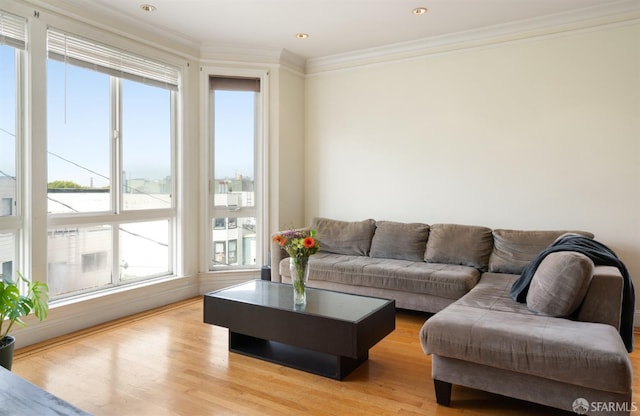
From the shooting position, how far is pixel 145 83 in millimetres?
4133

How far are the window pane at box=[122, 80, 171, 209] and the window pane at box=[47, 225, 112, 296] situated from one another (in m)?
0.43

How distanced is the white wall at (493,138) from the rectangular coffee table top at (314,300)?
6.11 feet

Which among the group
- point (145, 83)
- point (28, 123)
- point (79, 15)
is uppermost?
point (79, 15)

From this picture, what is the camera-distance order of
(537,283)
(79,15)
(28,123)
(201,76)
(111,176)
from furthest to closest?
(201,76) → (111,176) → (79,15) → (28,123) → (537,283)

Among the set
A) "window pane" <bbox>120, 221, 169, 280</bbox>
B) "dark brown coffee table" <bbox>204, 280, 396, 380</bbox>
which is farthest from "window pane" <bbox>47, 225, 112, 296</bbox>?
"dark brown coffee table" <bbox>204, 280, 396, 380</bbox>

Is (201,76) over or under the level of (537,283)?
over

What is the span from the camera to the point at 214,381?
2.61 meters

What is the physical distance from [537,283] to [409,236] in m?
1.82

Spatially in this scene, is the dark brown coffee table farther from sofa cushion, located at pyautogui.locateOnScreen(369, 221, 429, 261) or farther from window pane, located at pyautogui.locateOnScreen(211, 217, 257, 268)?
window pane, located at pyautogui.locateOnScreen(211, 217, 257, 268)

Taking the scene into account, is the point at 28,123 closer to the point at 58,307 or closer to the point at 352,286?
the point at 58,307

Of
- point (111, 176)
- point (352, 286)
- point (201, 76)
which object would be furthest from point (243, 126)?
point (352, 286)

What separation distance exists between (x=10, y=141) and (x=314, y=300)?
2562 mm

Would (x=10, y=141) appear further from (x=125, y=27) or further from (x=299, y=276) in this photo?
(x=299, y=276)

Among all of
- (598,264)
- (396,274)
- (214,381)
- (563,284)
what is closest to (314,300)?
(214,381)
